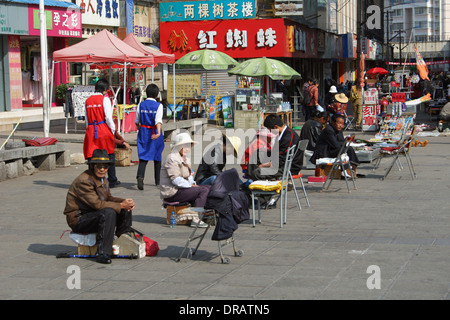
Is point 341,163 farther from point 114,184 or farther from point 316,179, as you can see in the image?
point 114,184

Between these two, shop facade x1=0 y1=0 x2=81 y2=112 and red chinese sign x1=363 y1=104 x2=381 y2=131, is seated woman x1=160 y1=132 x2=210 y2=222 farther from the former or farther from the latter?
shop facade x1=0 y1=0 x2=81 y2=112

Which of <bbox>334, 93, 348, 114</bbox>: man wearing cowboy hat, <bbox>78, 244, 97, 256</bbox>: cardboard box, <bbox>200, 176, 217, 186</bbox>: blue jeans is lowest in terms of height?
<bbox>78, 244, 97, 256</bbox>: cardboard box

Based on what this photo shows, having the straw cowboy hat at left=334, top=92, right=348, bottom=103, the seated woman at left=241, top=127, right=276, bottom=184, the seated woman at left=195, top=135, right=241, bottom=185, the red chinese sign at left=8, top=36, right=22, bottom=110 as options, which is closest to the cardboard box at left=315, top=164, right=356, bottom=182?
the seated woman at left=241, top=127, right=276, bottom=184

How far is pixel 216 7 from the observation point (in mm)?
31844

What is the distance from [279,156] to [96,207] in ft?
12.3

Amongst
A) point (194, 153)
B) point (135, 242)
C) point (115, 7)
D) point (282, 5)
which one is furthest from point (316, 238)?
point (282, 5)

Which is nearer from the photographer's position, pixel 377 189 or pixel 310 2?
pixel 377 189

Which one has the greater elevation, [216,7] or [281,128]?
[216,7]

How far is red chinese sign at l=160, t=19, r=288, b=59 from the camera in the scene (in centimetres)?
3169

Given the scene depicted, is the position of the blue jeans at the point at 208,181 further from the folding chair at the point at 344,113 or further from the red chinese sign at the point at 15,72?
the red chinese sign at the point at 15,72

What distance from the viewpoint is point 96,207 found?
736 cm

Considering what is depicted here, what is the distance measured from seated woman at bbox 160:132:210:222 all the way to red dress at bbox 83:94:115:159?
2850 mm

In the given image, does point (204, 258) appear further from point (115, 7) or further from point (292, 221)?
point (115, 7)

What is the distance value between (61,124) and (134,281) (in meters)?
18.4
